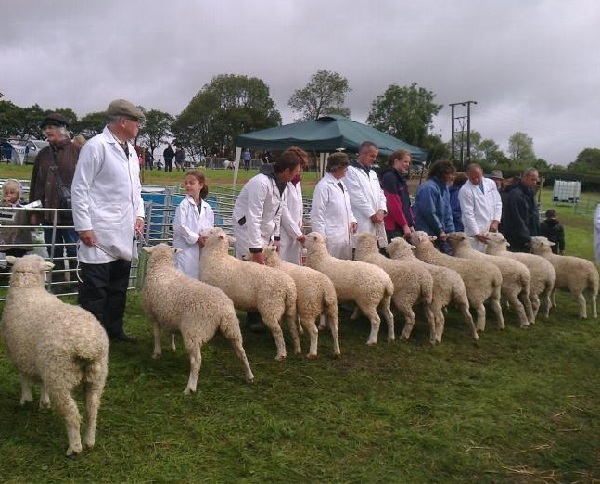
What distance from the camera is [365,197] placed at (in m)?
7.01

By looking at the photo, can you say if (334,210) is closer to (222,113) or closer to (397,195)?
(397,195)

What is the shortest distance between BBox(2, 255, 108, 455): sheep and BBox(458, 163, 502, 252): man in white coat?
643 cm

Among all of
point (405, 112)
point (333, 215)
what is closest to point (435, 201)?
point (333, 215)

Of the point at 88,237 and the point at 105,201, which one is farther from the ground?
the point at 105,201

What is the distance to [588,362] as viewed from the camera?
5.62 meters

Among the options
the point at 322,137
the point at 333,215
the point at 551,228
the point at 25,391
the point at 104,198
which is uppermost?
the point at 322,137

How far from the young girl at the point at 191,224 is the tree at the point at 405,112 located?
2452 inches

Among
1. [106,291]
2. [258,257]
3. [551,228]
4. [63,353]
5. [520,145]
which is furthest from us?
[520,145]

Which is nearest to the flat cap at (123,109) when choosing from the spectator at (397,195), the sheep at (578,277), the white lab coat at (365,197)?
the white lab coat at (365,197)

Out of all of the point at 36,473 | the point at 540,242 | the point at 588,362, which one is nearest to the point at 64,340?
the point at 36,473

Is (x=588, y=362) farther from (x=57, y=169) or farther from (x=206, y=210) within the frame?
(x=57, y=169)

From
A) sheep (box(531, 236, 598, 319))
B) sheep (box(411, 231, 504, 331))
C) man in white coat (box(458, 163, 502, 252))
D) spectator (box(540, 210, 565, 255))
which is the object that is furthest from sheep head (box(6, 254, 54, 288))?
spectator (box(540, 210, 565, 255))

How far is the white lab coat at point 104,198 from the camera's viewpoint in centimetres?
446

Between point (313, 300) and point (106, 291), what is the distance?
6.44ft
